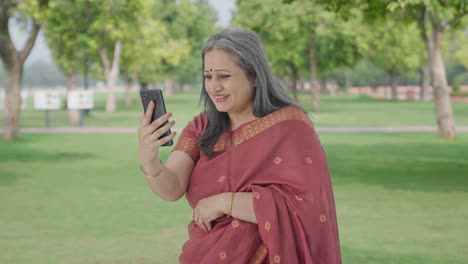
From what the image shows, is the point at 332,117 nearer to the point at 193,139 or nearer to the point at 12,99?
the point at 12,99

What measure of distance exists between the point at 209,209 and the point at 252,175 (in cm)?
23

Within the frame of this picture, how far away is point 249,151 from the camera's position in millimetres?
3375

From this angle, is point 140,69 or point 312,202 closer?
point 312,202

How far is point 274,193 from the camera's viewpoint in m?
3.28

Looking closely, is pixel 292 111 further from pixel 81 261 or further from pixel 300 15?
pixel 300 15

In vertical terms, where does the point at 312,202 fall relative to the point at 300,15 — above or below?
below

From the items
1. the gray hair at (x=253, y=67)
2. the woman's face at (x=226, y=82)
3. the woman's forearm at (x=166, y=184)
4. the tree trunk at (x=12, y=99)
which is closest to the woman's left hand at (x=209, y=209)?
the woman's forearm at (x=166, y=184)

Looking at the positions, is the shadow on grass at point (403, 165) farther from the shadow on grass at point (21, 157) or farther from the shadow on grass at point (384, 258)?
the shadow on grass at point (21, 157)

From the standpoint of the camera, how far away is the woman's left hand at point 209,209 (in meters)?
3.29

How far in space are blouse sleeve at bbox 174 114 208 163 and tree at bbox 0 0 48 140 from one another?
19.6 m

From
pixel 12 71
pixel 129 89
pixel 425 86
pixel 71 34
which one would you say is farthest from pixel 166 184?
pixel 425 86

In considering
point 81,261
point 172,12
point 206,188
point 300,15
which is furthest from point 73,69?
point 172,12

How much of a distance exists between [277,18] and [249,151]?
38.8 m

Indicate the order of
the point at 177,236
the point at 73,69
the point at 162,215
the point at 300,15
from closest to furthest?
the point at 177,236, the point at 162,215, the point at 73,69, the point at 300,15
